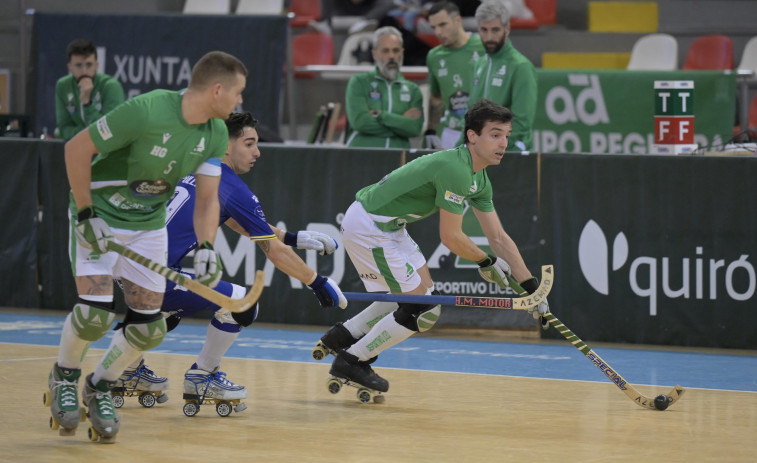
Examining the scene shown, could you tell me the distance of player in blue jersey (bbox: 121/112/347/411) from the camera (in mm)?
7066

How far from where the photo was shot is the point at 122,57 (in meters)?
14.6

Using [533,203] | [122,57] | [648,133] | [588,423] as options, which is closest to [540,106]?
[648,133]

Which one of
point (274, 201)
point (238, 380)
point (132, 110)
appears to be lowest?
point (238, 380)

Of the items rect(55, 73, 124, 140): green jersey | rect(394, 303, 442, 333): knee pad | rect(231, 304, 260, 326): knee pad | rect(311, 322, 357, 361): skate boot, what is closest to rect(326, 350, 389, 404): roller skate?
rect(311, 322, 357, 361): skate boot

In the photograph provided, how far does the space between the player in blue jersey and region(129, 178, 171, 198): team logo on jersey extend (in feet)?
3.04

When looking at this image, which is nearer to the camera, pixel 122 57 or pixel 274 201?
pixel 274 201

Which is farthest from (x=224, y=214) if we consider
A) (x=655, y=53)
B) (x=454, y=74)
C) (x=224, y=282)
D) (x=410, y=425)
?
(x=655, y=53)

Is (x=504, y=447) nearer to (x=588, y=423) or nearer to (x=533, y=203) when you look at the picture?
(x=588, y=423)

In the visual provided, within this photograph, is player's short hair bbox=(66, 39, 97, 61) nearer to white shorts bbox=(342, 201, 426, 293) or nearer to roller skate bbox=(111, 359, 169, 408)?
white shorts bbox=(342, 201, 426, 293)

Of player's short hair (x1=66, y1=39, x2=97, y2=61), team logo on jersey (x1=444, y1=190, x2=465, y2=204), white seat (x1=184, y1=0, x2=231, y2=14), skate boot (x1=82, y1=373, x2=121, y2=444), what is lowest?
skate boot (x1=82, y1=373, x2=121, y2=444)

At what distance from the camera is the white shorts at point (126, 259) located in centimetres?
617

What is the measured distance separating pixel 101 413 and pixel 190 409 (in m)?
0.96

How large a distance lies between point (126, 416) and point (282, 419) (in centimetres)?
90

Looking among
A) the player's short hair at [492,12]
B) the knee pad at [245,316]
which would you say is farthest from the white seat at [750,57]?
the knee pad at [245,316]
